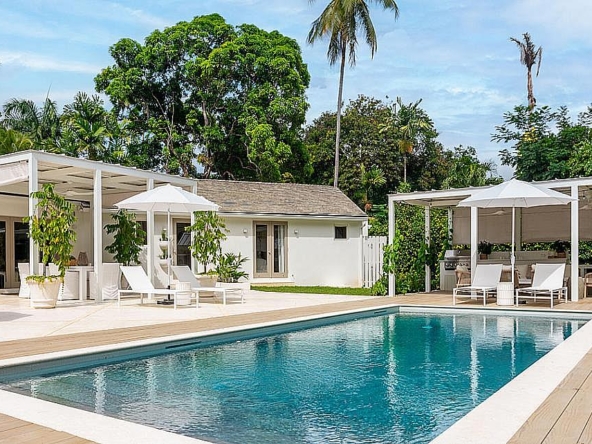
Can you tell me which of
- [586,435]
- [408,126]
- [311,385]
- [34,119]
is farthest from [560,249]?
[34,119]

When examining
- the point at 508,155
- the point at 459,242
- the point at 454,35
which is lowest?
the point at 459,242

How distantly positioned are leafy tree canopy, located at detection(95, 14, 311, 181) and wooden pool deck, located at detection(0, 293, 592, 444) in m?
17.5

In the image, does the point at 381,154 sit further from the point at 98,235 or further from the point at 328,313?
the point at 328,313

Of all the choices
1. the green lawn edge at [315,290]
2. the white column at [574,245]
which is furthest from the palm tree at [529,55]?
the white column at [574,245]

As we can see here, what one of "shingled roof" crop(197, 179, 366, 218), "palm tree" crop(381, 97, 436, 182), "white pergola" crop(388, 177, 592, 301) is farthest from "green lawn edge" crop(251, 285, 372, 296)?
"palm tree" crop(381, 97, 436, 182)

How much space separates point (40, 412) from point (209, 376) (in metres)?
2.33

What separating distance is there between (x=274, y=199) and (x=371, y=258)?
14.4 ft

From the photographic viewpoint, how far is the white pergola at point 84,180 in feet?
40.8

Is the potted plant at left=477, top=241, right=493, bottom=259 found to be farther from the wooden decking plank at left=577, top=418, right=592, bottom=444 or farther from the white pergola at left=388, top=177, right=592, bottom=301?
the wooden decking plank at left=577, top=418, right=592, bottom=444

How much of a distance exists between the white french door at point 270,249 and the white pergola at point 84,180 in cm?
428

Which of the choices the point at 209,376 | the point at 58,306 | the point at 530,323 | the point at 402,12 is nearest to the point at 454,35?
the point at 402,12

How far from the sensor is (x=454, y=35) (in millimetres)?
20500

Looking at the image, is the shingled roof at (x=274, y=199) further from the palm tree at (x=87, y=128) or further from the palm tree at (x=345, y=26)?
the palm tree at (x=87, y=128)

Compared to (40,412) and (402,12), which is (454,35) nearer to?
(402,12)
